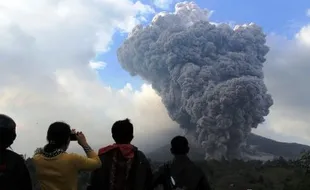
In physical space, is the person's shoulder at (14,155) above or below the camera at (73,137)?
below

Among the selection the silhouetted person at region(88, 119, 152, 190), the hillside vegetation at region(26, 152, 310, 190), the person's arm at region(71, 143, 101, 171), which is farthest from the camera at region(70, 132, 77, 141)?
the hillside vegetation at region(26, 152, 310, 190)

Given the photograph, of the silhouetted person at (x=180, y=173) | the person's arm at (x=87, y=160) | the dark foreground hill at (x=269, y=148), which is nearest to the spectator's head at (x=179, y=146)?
the silhouetted person at (x=180, y=173)

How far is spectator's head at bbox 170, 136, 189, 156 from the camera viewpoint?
16.3 feet

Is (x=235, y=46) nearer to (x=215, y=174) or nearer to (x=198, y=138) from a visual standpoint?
(x=198, y=138)

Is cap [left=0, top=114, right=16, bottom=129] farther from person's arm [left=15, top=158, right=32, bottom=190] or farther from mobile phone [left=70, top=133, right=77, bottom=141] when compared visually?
mobile phone [left=70, top=133, right=77, bottom=141]

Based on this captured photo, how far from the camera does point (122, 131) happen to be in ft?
15.1

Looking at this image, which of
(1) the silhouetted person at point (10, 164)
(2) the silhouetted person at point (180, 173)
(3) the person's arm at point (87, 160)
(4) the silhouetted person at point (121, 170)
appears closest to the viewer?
(1) the silhouetted person at point (10, 164)

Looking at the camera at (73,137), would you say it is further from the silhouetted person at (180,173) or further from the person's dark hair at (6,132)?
the silhouetted person at (180,173)

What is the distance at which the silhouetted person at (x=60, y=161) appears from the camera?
4156 mm

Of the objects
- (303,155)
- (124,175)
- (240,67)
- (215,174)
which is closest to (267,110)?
(240,67)

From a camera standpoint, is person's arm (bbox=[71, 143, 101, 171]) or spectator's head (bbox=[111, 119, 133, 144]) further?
spectator's head (bbox=[111, 119, 133, 144])

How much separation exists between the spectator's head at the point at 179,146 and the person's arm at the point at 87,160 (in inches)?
42.4

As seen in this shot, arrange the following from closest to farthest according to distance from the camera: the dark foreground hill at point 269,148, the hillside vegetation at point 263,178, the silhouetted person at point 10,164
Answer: the silhouetted person at point 10,164
the hillside vegetation at point 263,178
the dark foreground hill at point 269,148

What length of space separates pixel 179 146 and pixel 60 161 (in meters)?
1.38
